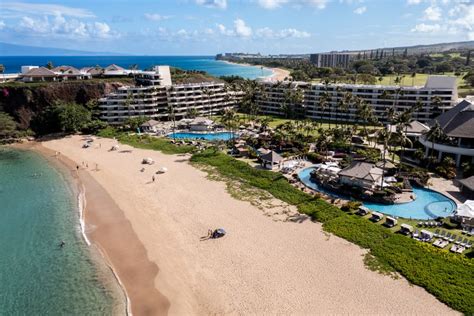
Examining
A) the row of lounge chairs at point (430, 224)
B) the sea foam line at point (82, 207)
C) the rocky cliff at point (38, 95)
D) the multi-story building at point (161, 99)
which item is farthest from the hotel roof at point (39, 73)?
the row of lounge chairs at point (430, 224)

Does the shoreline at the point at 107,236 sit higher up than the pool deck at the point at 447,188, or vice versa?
the pool deck at the point at 447,188

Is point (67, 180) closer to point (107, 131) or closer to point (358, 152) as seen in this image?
point (107, 131)

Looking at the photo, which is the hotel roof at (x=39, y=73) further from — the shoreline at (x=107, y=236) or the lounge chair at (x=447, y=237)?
the lounge chair at (x=447, y=237)

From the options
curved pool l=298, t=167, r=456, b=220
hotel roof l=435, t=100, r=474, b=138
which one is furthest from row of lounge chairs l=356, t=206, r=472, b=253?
hotel roof l=435, t=100, r=474, b=138

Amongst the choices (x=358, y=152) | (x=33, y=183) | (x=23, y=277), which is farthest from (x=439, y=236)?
(x=33, y=183)

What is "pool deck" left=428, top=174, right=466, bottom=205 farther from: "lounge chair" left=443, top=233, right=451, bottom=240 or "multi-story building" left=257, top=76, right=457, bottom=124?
"multi-story building" left=257, top=76, right=457, bottom=124

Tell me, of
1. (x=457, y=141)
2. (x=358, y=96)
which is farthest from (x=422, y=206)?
(x=358, y=96)

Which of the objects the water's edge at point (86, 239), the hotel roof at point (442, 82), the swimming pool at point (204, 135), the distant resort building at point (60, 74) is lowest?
the water's edge at point (86, 239)
